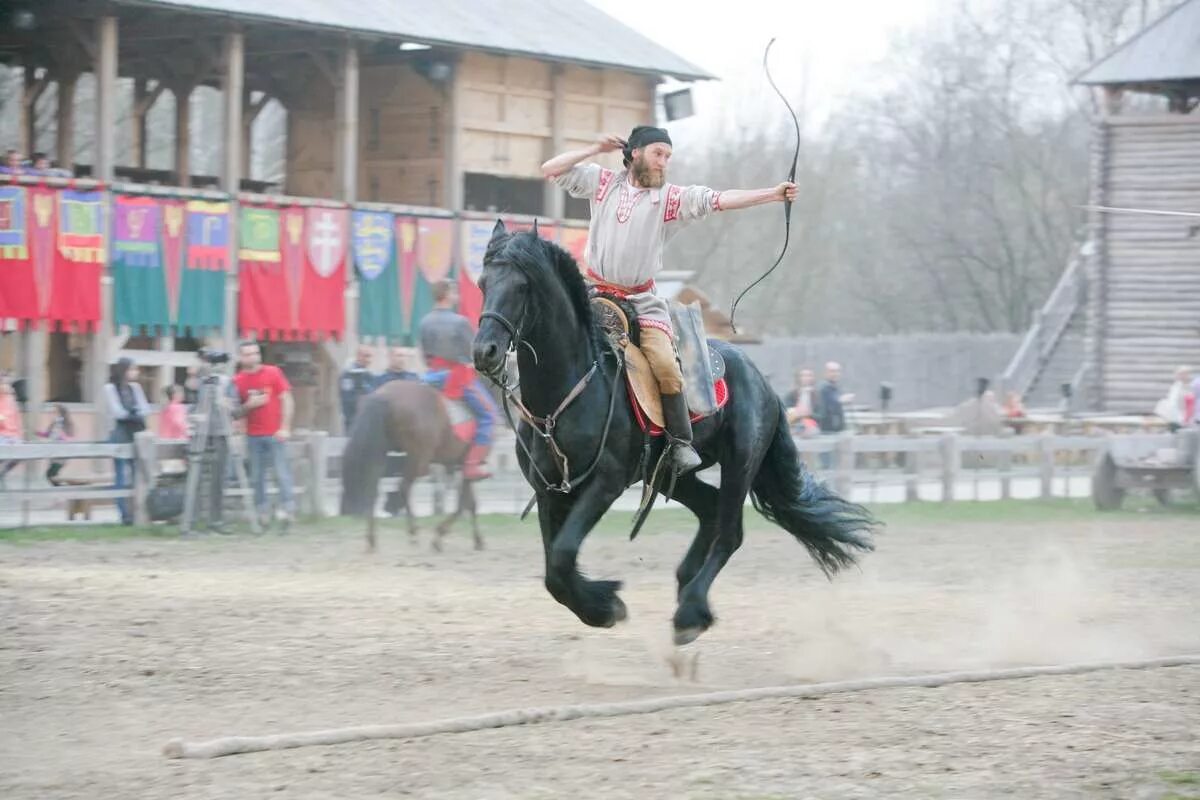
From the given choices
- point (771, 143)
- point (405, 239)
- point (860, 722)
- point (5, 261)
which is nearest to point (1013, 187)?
point (771, 143)

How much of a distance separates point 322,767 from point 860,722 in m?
2.36

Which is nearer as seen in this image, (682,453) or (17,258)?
(682,453)

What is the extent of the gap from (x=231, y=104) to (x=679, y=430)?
17249mm

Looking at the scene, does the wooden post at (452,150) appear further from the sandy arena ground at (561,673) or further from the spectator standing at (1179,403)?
the sandy arena ground at (561,673)

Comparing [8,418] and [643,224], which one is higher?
[643,224]

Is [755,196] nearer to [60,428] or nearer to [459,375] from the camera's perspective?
[459,375]

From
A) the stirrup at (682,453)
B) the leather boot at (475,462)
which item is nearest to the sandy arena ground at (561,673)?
the leather boot at (475,462)

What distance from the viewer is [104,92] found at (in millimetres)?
23672

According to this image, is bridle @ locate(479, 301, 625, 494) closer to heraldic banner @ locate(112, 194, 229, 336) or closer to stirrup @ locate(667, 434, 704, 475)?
stirrup @ locate(667, 434, 704, 475)

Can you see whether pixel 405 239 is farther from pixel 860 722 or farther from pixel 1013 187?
pixel 1013 187

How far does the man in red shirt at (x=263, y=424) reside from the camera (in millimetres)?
17609

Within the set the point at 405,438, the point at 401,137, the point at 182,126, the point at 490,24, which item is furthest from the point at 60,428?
the point at 490,24

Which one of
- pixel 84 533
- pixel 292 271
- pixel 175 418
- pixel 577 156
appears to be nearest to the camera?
pixel 577 156

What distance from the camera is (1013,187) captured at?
2338 inches
